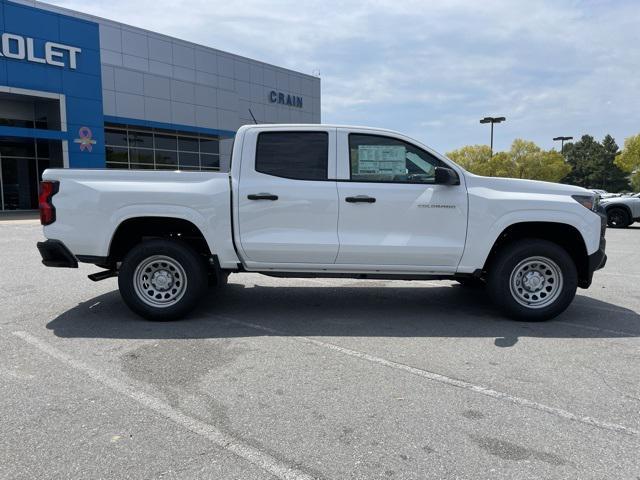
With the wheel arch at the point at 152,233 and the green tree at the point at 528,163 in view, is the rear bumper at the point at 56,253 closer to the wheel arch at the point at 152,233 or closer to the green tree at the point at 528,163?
the wheel arch at the point at 152,233

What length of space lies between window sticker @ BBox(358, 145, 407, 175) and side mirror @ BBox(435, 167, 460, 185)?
40 cm

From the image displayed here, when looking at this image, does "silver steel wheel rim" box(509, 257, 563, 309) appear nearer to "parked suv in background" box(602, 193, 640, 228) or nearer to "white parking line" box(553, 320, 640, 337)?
"white parking line" box(553, 320, 640, 337)

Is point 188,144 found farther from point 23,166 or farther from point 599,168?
point 599,168

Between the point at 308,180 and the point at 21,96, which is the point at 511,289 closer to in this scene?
the point at 308,180

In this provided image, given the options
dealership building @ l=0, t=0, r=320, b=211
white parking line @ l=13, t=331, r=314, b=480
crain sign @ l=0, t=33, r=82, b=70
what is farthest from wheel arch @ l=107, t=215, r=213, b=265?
crain sign @ l=0, t=33, r=82, b=70

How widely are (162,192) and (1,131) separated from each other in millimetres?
21258

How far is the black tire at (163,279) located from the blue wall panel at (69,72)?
871 inches

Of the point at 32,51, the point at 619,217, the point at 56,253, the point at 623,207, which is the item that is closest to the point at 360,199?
the point at 56,253

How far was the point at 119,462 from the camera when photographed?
8.94 feet

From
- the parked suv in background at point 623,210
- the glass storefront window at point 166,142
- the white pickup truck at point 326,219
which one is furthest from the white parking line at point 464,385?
the glass storefront window at point 166,142

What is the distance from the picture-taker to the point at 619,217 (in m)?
19.0

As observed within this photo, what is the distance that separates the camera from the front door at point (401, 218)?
5.32 m

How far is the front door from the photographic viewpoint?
5.32 metres

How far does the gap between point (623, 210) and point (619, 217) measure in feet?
1.10
